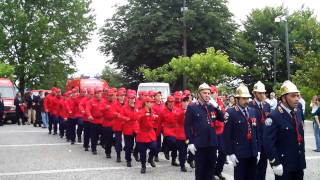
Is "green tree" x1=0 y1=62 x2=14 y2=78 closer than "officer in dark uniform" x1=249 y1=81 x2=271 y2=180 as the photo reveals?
No

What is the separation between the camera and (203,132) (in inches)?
354

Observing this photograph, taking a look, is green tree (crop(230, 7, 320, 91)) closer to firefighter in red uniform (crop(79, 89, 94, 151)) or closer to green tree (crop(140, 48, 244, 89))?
green tree (crop(140, 48, 244, 89))

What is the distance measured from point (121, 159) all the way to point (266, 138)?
7.96m

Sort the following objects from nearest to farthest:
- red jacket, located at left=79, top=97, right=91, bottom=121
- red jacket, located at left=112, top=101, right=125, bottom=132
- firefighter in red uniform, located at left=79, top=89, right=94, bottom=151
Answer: red jacket, located at left=112, top=101, right=125, bottom=132
firefighter in red uniform, located at left=79, top=89, right=94, bottom=151
red jacket, located at left=79, top=97, right=91, bottom=121

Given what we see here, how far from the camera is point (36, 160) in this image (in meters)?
13.8

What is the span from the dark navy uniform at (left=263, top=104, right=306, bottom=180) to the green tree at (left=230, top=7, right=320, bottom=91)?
37.6 m

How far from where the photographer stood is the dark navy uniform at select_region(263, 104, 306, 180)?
260 inches

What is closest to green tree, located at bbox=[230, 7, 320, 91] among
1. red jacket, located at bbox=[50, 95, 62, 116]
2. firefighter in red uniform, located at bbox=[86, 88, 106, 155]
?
red jacket, located at bbox=[50, 95, 62, 116]

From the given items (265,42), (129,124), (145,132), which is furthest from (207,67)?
(145,132)

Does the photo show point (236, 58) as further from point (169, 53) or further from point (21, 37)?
point (21, 37)

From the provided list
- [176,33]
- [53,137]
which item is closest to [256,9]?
[176,33]

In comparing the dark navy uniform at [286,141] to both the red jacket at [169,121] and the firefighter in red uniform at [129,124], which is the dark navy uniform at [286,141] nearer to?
the red jacket at [169,121]

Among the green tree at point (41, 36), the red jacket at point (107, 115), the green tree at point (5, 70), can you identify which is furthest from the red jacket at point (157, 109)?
the green tree at point (41, 36)

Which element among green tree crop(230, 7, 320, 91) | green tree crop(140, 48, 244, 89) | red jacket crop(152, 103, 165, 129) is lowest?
red jacket crop(152, 103, 165, 129)
